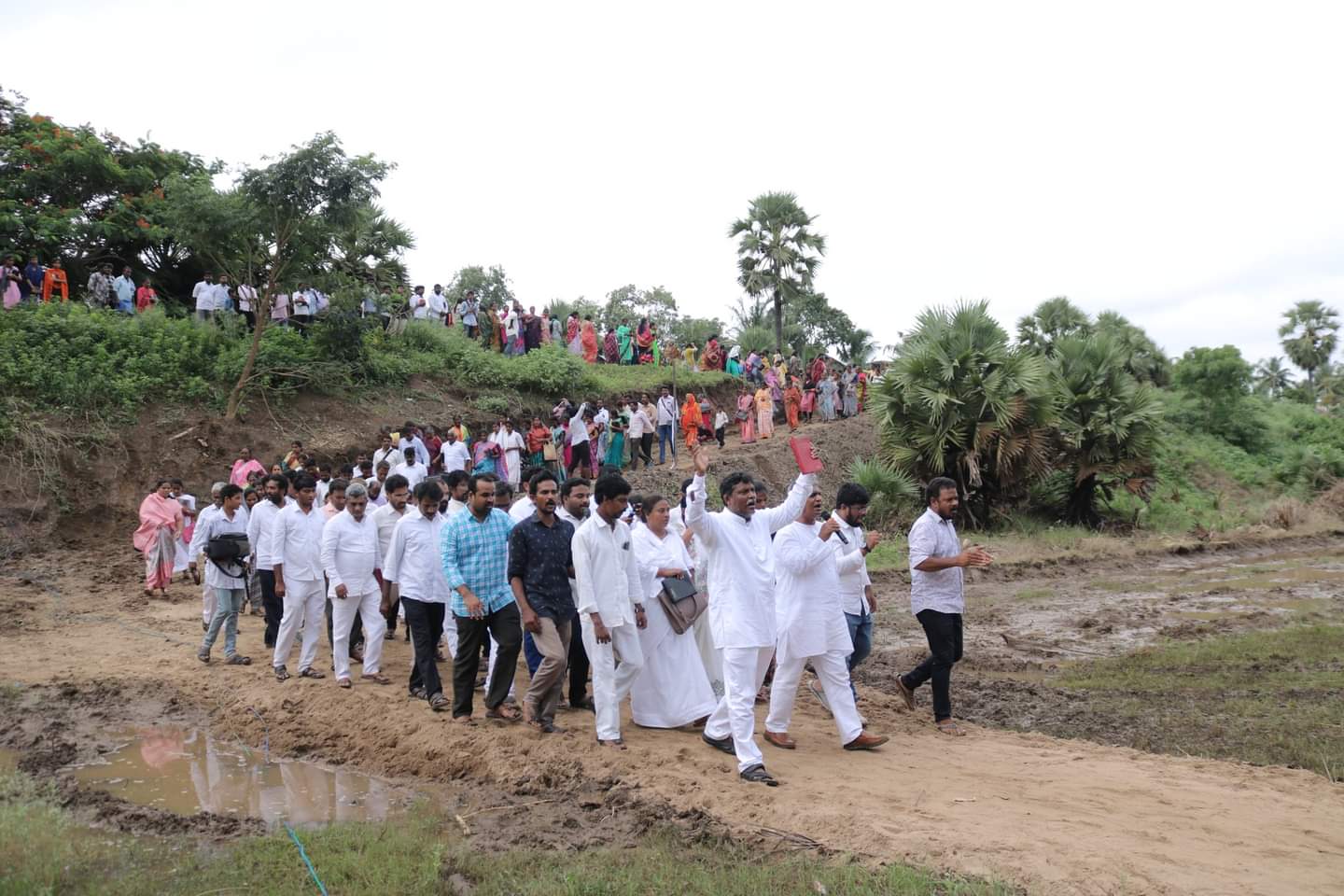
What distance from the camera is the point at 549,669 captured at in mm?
6969

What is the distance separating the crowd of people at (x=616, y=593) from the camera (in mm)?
6605

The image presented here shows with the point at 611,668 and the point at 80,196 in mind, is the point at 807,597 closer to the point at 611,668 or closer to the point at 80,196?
the point at 611,668

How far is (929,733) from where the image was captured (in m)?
7.71

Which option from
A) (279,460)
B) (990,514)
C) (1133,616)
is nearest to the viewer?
(1133,616)

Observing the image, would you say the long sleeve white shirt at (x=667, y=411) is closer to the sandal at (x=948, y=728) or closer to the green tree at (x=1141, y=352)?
the sandal at (x=948, y=728)

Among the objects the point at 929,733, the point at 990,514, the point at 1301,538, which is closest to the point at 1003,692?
the point at 929,733

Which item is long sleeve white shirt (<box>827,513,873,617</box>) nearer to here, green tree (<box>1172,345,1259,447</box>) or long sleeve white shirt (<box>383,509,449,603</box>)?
long sleeve white shirt (<box>383,509,449,603</box>)

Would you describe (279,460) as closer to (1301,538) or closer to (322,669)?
(322,669)

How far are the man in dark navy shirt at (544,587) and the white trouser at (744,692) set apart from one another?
4.13 feet

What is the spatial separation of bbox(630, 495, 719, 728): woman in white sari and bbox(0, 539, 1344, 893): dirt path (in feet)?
0.61

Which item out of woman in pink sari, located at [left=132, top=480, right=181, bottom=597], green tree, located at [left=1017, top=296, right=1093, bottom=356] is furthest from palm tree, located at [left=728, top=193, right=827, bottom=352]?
woman in pink sari, located at [left=132, top=480, right=181, bottom=597]

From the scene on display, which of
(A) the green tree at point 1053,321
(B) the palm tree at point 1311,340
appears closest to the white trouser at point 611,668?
(A) the green tree at point 1053,321

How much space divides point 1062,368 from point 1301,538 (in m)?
6.33

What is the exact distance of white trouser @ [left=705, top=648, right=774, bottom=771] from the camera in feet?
20.2
